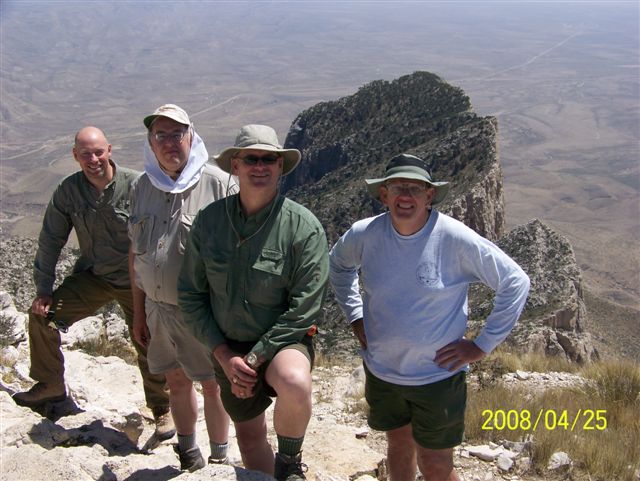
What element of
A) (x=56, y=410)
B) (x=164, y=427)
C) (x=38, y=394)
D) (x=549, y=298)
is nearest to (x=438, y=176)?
(x=549, y=298)

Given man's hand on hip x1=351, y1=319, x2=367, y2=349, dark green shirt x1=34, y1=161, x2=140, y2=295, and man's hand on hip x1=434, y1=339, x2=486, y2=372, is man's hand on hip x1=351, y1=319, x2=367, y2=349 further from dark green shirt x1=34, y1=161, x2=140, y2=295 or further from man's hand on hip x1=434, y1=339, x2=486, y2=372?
dark green shirt x1=34, y1=161, x2=140, y2=295

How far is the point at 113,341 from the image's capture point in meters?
8.35

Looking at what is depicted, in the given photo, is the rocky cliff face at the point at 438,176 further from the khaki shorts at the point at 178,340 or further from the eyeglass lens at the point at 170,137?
the eyeglass lens at the point at 170,137

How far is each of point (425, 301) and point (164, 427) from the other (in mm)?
2731

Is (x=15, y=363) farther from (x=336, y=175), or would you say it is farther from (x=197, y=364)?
(x=336, y=175)

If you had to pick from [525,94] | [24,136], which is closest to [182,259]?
[24,136]

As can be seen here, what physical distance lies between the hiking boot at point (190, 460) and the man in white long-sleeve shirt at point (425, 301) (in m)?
1.50

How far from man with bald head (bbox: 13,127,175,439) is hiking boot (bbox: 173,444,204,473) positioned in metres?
0.75

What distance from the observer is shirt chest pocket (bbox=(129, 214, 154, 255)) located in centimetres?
417

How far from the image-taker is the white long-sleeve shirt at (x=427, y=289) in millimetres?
3621

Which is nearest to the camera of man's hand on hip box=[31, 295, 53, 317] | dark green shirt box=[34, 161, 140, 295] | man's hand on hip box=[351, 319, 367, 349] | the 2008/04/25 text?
man's hand on hip box=[351, 319, 367, 349]

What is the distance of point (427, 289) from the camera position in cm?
362

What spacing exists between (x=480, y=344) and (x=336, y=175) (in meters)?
21.9

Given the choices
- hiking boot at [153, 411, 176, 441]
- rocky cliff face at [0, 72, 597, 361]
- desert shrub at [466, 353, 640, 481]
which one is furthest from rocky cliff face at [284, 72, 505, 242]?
hiking boot at [153, 411, 176, 441]
